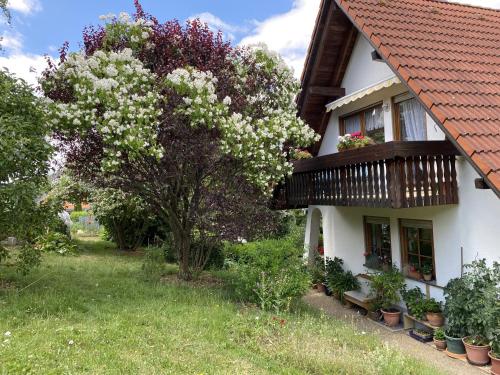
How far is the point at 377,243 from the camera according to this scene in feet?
38.5

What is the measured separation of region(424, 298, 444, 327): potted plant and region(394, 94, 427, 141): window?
3.62 meters

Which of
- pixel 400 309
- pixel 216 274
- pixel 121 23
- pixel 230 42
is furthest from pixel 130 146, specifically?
pixel 400 309

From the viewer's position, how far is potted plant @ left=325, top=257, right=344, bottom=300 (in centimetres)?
1213

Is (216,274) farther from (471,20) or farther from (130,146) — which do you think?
(471,20)

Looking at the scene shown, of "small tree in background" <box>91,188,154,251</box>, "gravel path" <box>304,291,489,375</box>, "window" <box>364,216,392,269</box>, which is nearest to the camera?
"gravel path" <box>304,291,489,375</box>

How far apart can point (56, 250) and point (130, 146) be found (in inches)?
412

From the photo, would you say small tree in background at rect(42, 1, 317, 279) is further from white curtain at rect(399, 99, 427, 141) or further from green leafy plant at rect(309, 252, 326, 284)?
green leafy plant at rect(309, 252, 326, 284)

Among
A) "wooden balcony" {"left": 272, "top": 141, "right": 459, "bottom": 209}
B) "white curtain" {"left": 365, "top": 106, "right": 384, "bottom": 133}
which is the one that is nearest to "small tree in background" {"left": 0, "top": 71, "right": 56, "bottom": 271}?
"wooden balcony" {"left": 272, "top": 141, "right": 459, "bottom": 209}

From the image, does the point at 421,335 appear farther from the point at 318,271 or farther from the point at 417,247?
the point at 318,271

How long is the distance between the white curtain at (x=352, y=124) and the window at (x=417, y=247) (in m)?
3.13

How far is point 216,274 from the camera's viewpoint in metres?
12.5

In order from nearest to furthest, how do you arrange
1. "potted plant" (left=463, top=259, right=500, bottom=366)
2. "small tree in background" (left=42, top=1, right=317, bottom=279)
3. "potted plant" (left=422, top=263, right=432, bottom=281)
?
1. "potted plant" (left=463, top=259, right=500, bottom=366)
2. "small tree in background" (left=42, top=1, right=317, bottom=279)
3. "potted plant" (left=422, top=263, right=432, bottom=281)

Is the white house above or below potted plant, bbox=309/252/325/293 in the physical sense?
above

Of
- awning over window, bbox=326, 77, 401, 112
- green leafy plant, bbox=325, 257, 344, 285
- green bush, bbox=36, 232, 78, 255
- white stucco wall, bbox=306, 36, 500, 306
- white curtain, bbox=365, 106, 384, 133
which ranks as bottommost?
green leafy plant, bbox=325, 257, 344, 285
